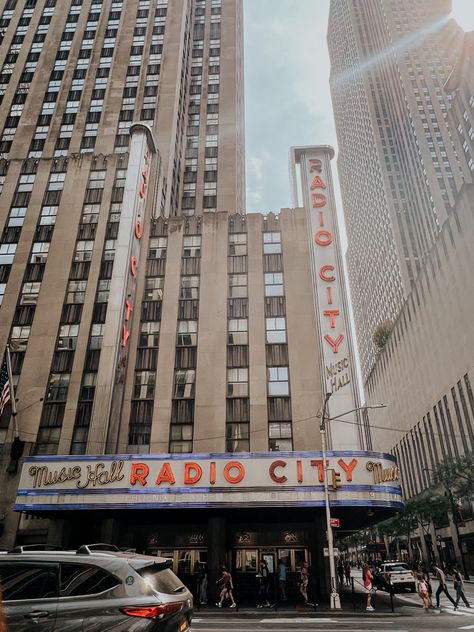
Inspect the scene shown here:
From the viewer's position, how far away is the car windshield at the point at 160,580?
6.10 m

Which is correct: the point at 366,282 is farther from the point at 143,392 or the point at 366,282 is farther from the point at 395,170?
the point at 143,392

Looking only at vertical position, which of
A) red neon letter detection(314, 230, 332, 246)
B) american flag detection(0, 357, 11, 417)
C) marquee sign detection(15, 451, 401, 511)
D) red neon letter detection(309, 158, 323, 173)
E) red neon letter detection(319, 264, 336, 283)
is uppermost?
red neon letter detection(309, 158, 323, 173)

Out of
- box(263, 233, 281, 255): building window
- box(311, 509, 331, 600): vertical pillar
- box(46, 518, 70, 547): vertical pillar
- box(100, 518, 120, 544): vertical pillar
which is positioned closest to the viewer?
box(311, 509, 331, 600): vertical pillar

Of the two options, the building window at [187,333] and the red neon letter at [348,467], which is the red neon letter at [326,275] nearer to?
the building window at [187,333]

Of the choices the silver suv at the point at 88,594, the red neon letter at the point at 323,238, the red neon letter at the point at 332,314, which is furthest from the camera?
the red neon letter at the point at 323,238

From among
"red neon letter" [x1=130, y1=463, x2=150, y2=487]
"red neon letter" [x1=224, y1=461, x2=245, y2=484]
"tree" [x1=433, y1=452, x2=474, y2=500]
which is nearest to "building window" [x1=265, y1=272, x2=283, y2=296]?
"red neon letter" [x1=224, y1=461, x2=245, y2=484]

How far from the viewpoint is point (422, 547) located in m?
83.3

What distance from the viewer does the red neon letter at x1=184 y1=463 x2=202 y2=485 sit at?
94.0 ft

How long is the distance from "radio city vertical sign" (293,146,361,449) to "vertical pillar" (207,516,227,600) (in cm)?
1088

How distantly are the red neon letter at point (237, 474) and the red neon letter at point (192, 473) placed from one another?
1755 millimetres

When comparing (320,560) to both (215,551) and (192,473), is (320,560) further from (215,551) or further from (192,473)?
(192,473)

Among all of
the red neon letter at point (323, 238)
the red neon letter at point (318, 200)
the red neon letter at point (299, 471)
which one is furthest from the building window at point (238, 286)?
the red neon letter at point (299, 471)

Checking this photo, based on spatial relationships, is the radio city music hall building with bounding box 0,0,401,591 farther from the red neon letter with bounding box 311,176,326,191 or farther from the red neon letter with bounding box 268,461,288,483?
the red neon letter with bounding box 311,176,326,191

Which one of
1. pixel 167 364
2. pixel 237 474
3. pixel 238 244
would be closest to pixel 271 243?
pixel 238 244
